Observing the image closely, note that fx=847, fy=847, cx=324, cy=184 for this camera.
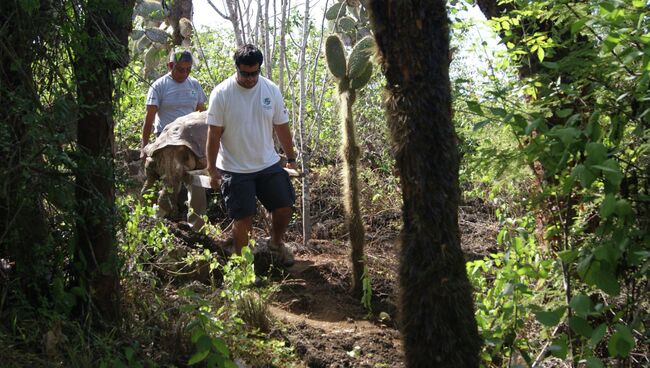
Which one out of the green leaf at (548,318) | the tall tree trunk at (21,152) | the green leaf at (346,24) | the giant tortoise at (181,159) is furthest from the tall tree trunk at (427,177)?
the green leaf at (346,24)

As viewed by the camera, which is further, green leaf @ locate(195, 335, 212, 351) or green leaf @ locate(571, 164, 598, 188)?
green leaf @ locate(195, 335, 212, 351)

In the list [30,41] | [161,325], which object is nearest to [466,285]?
[161,325]

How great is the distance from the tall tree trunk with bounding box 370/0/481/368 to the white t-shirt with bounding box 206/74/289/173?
3.15 m

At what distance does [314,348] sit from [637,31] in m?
3.18

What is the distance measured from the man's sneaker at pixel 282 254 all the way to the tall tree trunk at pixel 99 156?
2780 mm

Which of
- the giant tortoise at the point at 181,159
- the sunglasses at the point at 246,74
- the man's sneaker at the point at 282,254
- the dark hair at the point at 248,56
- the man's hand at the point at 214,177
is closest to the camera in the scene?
the dark hair at the point at 248,56

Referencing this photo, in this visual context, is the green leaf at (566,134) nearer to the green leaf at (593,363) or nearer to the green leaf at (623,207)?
the green leaf at (623,207)

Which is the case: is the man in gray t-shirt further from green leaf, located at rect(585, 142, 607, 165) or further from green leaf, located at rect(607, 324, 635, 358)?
green leaf, located at rect(607, 324, 635, 358)

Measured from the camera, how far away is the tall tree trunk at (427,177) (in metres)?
3.81

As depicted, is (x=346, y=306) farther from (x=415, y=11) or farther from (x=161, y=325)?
(x=415, y=11)

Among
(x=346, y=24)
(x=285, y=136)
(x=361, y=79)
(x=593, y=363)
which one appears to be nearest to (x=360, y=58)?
(x=361, y=79)

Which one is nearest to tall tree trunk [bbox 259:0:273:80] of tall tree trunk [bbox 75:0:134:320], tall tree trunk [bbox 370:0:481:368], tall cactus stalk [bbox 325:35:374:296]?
tall cactus stalk [bbox 325:35:374:296]

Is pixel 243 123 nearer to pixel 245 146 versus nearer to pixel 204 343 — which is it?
pixel 245 146

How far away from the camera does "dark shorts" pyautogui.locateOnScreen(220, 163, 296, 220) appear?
22.8ft
